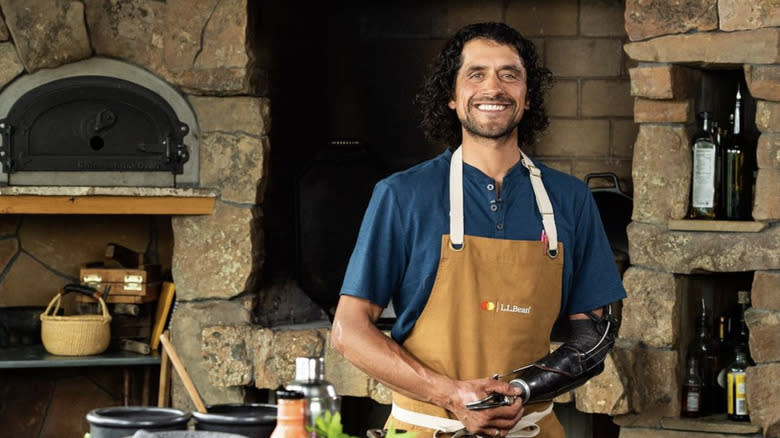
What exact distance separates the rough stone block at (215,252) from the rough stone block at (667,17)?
1341 mm

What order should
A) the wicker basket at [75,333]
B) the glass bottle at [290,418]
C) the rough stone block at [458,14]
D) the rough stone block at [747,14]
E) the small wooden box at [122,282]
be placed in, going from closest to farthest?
the glass bottle at [290,418], the rough stone block at [747,14], the wicker basket at [75,333], the small wooden box at [122,282], the rough stone block at [458,14]

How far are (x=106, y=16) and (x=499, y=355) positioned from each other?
208 cm

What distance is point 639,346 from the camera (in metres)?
3.54

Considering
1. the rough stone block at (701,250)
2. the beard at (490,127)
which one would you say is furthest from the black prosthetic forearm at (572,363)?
the rough stone block at (701,250)

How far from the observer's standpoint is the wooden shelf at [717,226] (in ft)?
11.2

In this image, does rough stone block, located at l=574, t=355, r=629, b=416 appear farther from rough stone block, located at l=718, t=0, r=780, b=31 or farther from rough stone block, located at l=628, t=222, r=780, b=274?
rough stone block, located at l=718, t=0, r=780, b=31

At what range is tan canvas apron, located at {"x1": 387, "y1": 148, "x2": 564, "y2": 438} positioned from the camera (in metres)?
2.28

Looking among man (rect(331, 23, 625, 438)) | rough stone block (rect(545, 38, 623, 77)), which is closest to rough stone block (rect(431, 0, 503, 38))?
rough stone block (rect(545, 38, 623, 77))

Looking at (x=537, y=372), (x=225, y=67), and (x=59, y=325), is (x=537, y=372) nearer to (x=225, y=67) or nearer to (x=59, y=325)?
(x=225, y=67)

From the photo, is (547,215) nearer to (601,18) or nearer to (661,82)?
(661,82)

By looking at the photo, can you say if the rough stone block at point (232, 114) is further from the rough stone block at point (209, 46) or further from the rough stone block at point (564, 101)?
the rough stone block at point (564, 101)

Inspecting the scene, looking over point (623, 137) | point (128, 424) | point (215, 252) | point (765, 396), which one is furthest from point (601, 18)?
point (128, 424)

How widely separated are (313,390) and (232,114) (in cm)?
216

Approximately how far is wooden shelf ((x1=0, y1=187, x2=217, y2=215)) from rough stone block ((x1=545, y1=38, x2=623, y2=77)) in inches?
50.0
